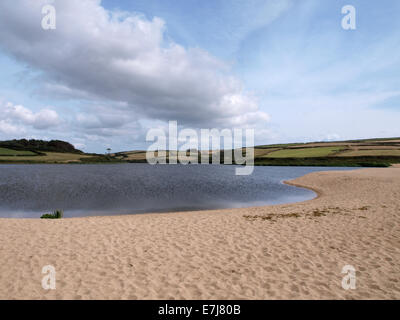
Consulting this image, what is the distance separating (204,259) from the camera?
27.8 ft

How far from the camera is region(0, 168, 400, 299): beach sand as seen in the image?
20.8ft

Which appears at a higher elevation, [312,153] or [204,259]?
[312,153]

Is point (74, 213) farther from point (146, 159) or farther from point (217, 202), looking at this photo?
point (146, 159)

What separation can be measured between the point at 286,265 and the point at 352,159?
112 metres

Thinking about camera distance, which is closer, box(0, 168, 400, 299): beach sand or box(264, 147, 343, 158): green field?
box(0, 168, 400, 299): beach sand

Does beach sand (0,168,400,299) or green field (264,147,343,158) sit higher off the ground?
green field (264,147,343,158)

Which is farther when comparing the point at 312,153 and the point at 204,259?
the point at 312,153

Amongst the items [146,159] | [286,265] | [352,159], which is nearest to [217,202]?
[286,265]

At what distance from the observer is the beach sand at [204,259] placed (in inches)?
250

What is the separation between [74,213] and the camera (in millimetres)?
20797

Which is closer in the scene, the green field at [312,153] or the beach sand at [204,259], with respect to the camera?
the beach sand at [204,259]

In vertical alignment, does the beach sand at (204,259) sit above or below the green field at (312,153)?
below
